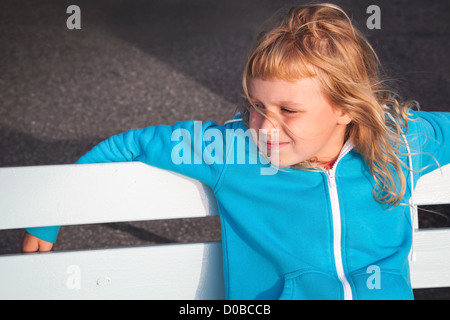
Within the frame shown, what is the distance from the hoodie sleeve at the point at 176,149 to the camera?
154cm

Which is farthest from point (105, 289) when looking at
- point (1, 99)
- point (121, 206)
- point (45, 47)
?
point (45, 47)

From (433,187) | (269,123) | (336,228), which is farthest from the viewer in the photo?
(433,187)

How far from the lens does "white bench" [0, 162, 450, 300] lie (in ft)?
5.12

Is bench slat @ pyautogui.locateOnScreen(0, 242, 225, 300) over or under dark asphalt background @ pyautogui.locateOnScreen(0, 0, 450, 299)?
under

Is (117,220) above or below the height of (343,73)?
below

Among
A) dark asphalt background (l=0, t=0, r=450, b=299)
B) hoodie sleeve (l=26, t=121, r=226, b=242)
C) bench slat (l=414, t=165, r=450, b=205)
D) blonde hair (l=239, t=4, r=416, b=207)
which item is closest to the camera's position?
blonde hair (l=239, t=4, r=416, b=207)

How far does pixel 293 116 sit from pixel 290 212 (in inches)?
12.2

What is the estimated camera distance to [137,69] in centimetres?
413

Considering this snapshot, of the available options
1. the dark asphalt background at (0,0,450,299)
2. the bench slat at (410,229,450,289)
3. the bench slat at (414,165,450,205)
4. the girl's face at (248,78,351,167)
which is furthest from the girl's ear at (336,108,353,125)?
the dark asphalt background at (0,0,450,299)

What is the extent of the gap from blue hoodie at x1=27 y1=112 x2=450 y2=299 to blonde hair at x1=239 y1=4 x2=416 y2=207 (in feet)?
0.16

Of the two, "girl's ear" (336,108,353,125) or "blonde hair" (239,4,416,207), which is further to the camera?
"girl's ear" (336,108,353,125)

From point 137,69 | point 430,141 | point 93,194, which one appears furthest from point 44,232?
point 137,69

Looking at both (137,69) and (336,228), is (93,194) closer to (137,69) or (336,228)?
(336,228)

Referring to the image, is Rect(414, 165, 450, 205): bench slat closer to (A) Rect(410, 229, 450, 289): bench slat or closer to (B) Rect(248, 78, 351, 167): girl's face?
(A) Rect(410, 229, 450, 289): bench slat
